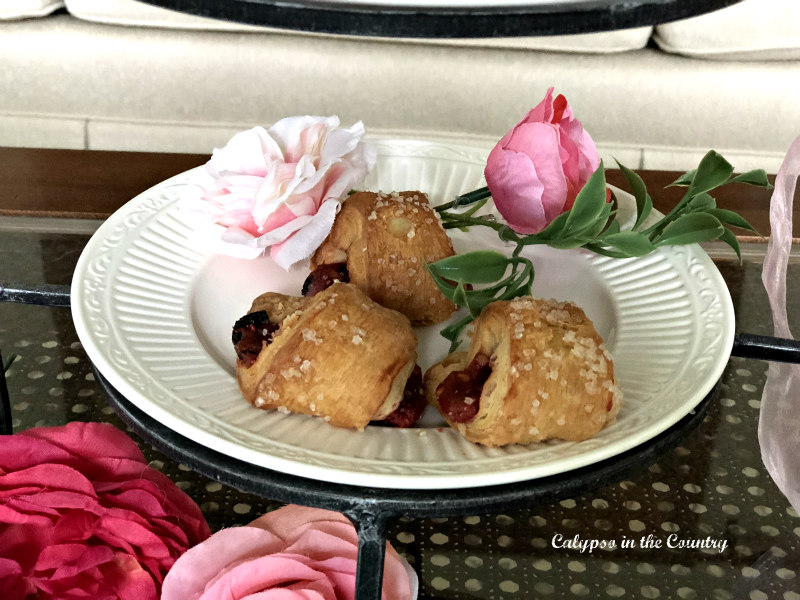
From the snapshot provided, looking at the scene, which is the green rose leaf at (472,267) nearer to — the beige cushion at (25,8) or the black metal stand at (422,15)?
the black metal stand at (422,15)

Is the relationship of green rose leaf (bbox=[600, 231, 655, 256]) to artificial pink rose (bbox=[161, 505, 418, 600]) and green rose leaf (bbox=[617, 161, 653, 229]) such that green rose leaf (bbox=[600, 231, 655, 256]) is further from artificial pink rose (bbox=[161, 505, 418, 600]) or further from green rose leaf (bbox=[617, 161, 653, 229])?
artificial pink rose (bbox=[161, 505, 418, 600])

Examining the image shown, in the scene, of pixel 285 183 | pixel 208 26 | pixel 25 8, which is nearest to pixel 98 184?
pixel 285 183

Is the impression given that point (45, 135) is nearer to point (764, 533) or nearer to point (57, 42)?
point (57, 42)

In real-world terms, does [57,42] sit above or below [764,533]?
above

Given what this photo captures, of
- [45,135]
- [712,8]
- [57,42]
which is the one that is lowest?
[45,135]

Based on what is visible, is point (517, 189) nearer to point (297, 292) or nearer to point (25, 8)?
point (297, 292)

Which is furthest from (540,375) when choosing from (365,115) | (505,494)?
(365,115)
